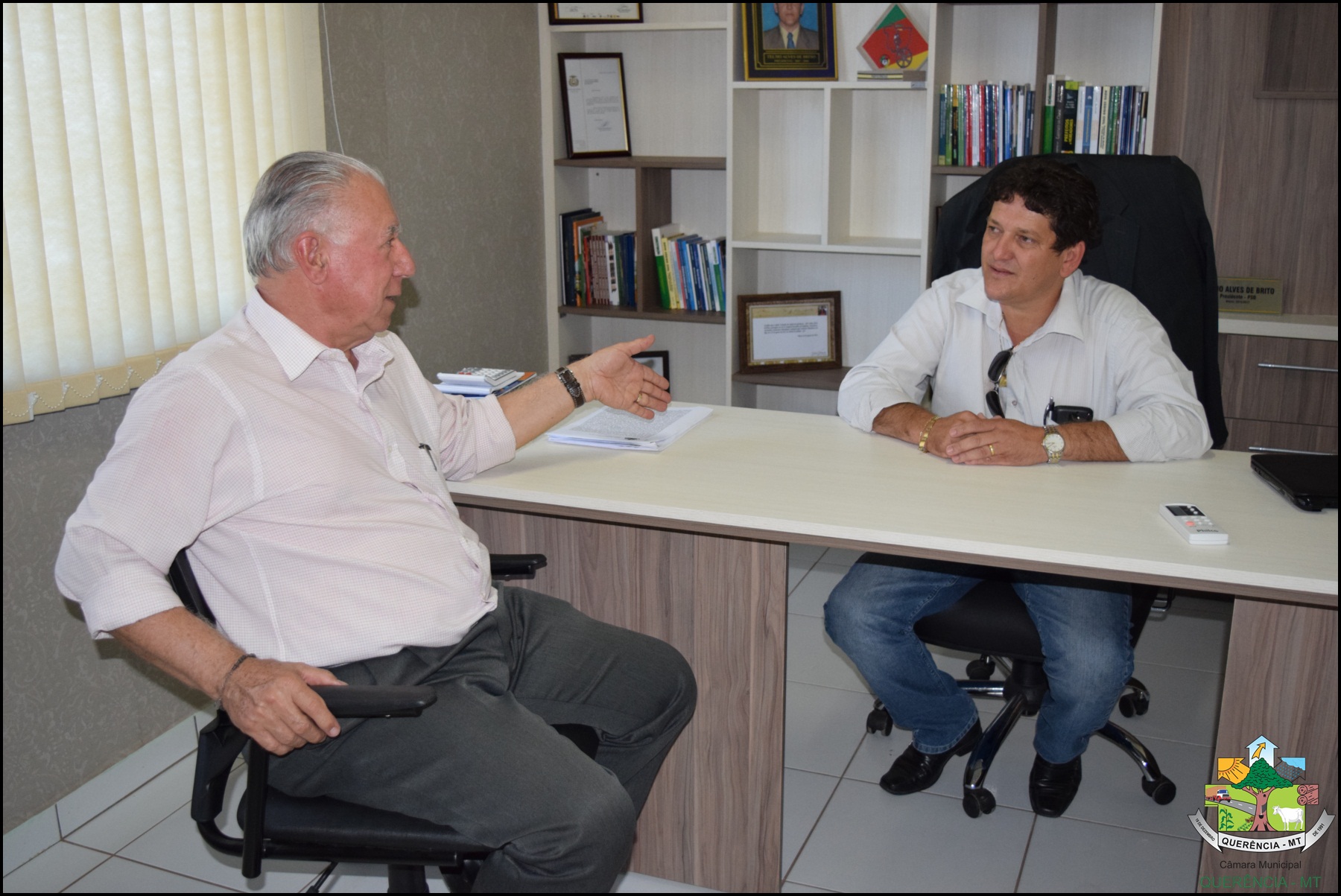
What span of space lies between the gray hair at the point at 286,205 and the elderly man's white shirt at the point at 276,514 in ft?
0.28

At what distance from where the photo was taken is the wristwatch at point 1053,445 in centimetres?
205

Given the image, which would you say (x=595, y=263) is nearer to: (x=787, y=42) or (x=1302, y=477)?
(x=787, y=42)

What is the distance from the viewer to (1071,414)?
215cm

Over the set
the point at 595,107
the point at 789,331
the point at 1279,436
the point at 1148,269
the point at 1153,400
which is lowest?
the point at 1279,436

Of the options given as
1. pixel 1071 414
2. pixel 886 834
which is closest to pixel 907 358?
pixel 1071 414

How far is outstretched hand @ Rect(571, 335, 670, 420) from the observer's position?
2.22 m

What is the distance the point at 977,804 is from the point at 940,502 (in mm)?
812

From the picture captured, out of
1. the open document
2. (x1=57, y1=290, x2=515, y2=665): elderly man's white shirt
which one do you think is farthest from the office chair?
the open document

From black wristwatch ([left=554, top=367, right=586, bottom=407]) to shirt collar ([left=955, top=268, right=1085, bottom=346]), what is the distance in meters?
Answer: 0.82

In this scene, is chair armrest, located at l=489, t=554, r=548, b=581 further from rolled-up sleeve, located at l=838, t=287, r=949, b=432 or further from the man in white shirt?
rolled-up sleeve, located at l=838, t=287, r=949, b=432

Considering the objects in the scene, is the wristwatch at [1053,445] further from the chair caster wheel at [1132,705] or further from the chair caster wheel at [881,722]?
the chair caster wheel at [1132,705]

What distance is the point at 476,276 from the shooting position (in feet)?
11.9

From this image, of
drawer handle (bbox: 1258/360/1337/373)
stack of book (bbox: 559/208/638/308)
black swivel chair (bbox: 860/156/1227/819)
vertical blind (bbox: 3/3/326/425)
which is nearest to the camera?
vertical blind (bbox: 3/3/326/425)

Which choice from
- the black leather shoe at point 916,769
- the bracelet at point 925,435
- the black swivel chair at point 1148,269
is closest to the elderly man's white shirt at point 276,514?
the bracelet at point 925,435
